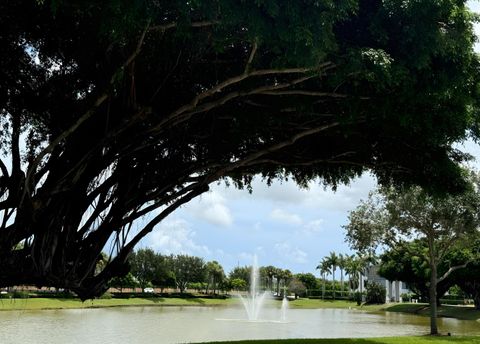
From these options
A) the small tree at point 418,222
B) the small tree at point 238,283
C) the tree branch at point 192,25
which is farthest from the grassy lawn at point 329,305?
the tree branch at point 192,25

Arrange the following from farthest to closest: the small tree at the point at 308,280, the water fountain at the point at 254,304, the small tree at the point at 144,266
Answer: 1. the small tree at the point at 308,280
2. the small tree at the point at 144,266
3. the water fountain at the point at 254,304

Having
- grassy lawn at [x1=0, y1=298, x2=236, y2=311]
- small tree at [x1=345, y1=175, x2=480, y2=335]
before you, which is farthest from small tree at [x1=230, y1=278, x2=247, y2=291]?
small tree at [x1=345, y1=175, x2=480, y2=335]

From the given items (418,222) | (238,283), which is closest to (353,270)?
(238,283)

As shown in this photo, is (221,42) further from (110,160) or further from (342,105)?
(110,160)

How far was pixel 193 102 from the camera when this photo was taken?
9.74 meters

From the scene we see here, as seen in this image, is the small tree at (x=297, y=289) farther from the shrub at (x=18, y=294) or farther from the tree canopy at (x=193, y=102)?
the tree canopy at (x=193, y=102)

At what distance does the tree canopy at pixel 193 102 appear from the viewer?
25.1 feet

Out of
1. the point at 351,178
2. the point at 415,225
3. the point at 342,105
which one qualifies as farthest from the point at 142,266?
the point at 342,105

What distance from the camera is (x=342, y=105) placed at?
406 inches

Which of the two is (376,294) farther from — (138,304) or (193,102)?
(193,102)

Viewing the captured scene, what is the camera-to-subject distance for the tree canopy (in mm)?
7664

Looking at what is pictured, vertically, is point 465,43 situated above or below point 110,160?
above

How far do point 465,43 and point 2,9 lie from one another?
23.2 ft

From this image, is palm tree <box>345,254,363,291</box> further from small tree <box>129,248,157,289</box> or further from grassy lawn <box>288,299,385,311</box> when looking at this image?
small tree <box>129,248,157,289</box>
